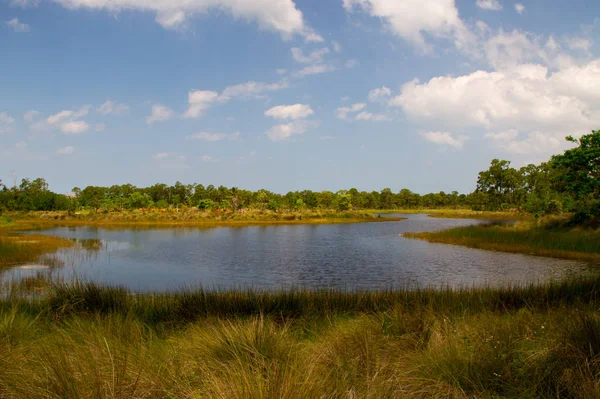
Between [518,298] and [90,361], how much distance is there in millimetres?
9073

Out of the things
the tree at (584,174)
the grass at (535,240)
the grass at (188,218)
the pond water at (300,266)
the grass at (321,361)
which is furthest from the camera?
the grass at (188,218)

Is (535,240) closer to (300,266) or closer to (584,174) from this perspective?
(584,174)

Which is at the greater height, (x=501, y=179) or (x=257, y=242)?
(x=501, y=179)

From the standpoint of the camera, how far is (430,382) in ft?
12.9

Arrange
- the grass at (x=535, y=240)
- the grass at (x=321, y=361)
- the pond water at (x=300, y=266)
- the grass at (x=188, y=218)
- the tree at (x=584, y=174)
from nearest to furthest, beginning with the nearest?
the grass at (x=321, y=361) < the pond water at (x=300, y=266) < the grass at (x=535, y=240) < the tree at (x=584, y=174) < the grass at (x=188, y=218)

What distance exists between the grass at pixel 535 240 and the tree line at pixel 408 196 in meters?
2.35

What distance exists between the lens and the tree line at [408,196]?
2400cm

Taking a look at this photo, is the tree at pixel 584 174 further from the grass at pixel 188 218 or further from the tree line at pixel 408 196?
the grass at pixel 188 218

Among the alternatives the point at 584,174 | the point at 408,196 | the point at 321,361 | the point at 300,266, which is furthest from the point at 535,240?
→ the point at 408,196

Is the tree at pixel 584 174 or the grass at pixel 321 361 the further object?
the tree at pixel 584 174

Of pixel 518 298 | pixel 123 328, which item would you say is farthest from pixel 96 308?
pixel 518 298

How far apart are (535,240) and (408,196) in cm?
11450

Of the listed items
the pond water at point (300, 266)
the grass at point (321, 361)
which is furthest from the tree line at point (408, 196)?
the grass at point (321, 361)

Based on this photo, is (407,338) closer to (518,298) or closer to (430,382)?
(430,382)
